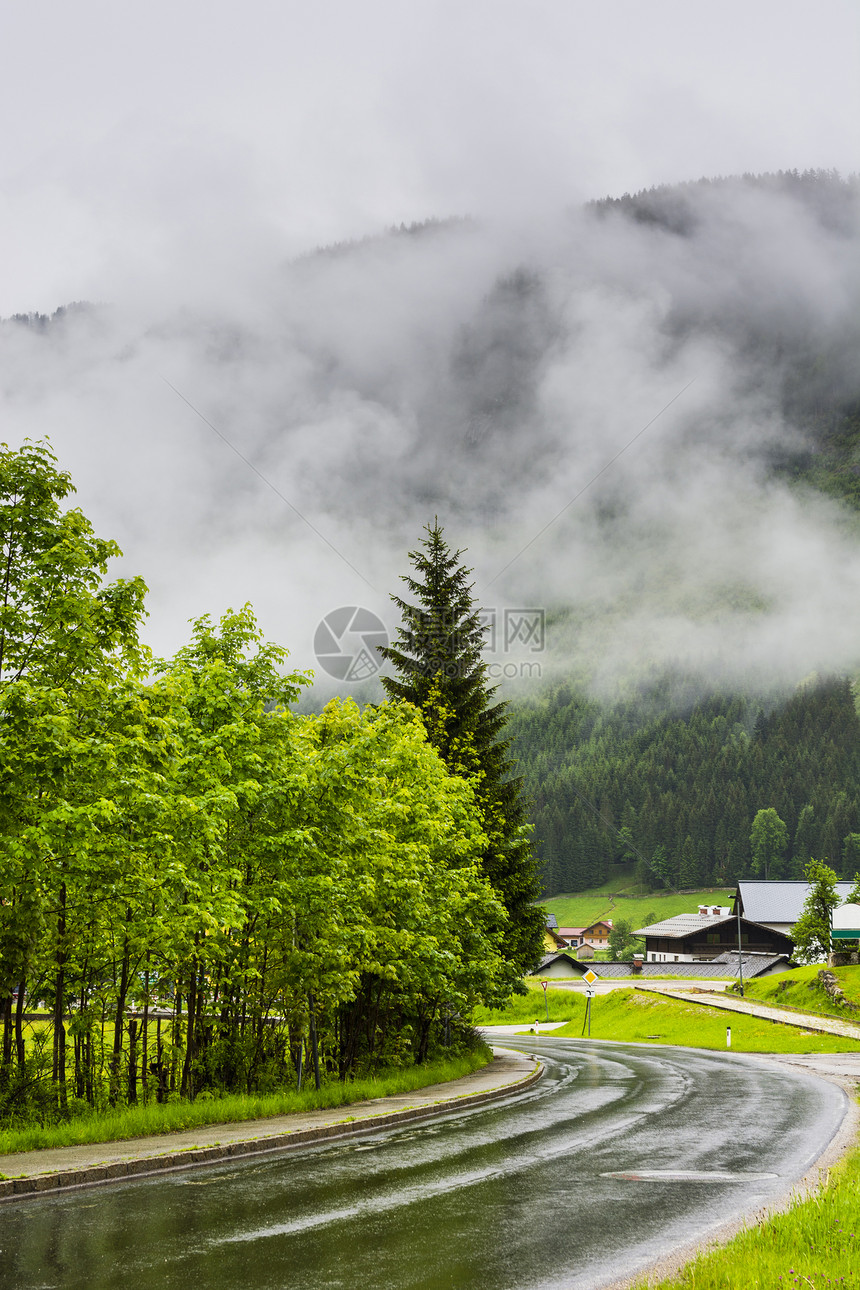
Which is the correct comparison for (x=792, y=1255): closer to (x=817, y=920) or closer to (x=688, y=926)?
(x=817, y=920)

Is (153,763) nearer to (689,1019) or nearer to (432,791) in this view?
(432,791)

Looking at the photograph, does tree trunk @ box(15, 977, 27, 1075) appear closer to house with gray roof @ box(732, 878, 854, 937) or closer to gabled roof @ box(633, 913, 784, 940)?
house with gray roof @ box(732, 878, 854, 937)

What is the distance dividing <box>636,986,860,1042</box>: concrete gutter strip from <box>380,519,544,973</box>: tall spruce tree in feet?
59.6

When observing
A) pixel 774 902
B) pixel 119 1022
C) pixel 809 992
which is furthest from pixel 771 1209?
pixel 774 902

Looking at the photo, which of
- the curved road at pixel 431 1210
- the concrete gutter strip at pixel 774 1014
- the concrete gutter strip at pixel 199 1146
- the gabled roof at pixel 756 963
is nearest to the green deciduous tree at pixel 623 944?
the gabled roof at pixel 756 963

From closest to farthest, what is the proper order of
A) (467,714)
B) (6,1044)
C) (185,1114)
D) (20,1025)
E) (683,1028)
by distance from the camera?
1. (20,1025)
2. (6,1044)
3. (185,1114)
4. (467,714)
5. (683,1028)

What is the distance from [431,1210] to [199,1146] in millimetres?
4828

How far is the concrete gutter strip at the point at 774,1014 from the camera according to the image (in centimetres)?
4594

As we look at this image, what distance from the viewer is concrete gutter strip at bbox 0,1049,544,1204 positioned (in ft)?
39.0

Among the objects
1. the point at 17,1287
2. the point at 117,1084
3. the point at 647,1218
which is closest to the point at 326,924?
the point at 117,1084

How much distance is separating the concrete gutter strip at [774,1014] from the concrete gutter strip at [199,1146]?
30060 mm

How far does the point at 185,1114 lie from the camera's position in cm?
1608

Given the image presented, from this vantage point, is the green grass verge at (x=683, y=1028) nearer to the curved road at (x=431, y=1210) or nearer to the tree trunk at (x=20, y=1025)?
the curved road at (x=431, y=1210)

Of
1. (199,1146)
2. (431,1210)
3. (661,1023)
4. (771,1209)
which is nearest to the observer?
(771,1209)
